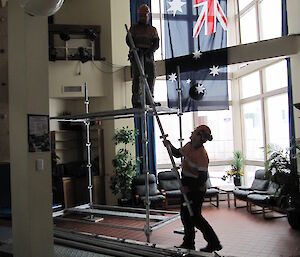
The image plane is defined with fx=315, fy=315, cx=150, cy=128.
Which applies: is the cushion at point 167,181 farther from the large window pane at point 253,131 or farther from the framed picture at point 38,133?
the framed picture at point 38,133

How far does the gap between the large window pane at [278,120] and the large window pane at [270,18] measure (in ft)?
4.81

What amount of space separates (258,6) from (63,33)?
15.7ft

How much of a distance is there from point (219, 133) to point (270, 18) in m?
3.14

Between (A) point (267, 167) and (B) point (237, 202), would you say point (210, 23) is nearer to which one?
(A) point (267, 167)

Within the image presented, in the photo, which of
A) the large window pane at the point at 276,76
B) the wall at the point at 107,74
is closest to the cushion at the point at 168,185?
the wall at the point at 107,74

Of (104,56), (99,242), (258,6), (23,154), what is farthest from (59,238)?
(258,6)

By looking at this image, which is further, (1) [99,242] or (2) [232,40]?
(2) [232,40]

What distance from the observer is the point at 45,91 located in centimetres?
317

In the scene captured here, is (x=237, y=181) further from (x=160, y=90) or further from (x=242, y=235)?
(x=160, y=90)

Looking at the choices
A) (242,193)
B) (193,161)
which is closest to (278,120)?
(242,193)

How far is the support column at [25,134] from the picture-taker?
3023 mm

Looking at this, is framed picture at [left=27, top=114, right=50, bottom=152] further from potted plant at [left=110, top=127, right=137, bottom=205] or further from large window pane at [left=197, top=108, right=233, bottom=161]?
large window pane at [left=197, top=108, right=233, bottom=161]

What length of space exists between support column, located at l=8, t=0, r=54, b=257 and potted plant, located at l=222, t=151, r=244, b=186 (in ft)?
18.8

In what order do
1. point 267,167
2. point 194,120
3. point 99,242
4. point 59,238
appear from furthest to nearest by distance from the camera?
1. point 194,120
2. point 267,167
3. point 59,238
4. point 99,242
